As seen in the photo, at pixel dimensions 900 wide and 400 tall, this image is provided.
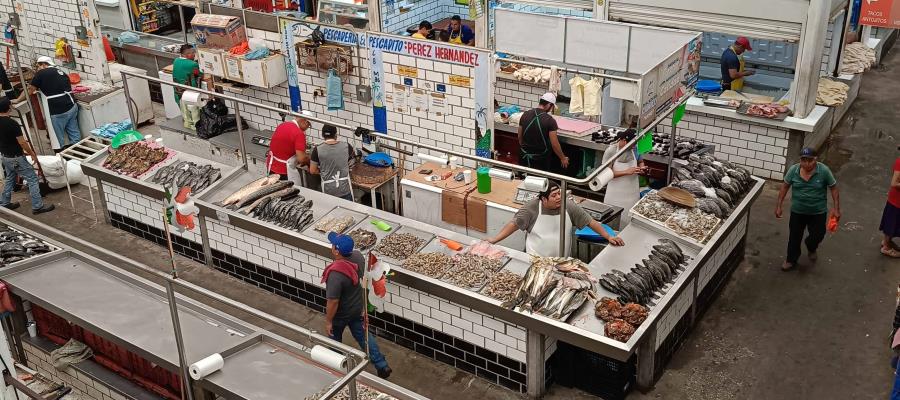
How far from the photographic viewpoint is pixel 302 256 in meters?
10.3

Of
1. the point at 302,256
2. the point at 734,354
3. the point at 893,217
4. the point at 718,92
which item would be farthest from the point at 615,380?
the point at 718,92

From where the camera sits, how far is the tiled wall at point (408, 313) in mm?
9008

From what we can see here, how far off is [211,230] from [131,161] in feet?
6.11

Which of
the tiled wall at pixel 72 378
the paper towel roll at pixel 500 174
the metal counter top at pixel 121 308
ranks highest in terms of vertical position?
the metal counter top at pixel 121 308

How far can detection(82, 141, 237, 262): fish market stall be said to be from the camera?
11.6 meters

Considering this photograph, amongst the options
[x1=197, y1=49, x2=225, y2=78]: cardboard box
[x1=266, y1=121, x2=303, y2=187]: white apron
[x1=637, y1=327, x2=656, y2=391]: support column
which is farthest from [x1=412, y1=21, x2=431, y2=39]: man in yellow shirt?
[x1=637, y1=327, x2=656, y2=391]: support column

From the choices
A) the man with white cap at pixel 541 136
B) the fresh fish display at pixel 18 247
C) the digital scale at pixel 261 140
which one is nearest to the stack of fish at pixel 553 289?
the man with white cap at pixel 541 136

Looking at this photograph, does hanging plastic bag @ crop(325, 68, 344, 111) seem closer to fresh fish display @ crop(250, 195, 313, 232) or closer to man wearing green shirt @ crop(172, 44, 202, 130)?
fresh fish display @ crop(250, 195, 313, 232)

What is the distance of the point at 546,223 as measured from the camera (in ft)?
30.5

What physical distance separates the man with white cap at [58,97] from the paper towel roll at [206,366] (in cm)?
958

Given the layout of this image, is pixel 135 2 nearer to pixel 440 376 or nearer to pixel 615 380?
pixel 440 376

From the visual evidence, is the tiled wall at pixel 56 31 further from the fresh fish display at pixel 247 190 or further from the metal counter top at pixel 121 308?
the metal counter top at pixel 121 308

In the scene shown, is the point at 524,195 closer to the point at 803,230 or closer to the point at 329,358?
the point at 803,230

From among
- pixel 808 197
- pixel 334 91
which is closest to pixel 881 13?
pixel 808 197
